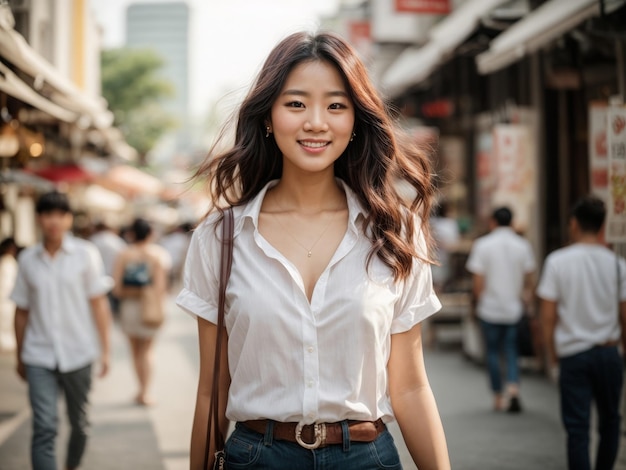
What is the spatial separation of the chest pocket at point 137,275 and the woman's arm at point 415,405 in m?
7.28

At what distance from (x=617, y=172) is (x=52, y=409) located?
4.67m

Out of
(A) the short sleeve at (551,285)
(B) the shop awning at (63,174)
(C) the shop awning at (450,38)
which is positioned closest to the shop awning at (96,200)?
(B) the shop awning at (63,174)

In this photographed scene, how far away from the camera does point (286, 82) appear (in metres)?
2.73

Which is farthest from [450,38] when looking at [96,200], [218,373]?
[96,200]

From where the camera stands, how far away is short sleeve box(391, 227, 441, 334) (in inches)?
108

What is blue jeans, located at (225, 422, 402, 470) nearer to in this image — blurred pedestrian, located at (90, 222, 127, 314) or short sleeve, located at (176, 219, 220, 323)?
short sleeve, located at (176, 219, 220, 323)

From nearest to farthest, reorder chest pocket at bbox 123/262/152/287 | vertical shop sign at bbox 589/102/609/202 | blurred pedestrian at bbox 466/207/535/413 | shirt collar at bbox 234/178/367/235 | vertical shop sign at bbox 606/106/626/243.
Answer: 1. shirt collar at bbox 234/178/367/235
2. vertical shop sign at bbox 606/106/626/243
3. vertical shop sign at bbox 589/102/609/202
4. blurred pedestrian at bbox 466/207/535/413
5. chest pocket at bbox 123/262/152/287

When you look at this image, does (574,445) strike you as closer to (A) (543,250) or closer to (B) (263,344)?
(B) (263,344)

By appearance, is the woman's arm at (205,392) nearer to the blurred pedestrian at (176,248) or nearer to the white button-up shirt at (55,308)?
the white button-up shirt at (55,308)

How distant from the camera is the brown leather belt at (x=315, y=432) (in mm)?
2551

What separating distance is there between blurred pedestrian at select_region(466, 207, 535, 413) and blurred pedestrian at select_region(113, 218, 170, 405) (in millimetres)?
3716

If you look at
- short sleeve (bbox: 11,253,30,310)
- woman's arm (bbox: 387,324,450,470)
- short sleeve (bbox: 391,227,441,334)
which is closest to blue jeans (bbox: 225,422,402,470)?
woman's arm (bbox: 387,324,450,470)

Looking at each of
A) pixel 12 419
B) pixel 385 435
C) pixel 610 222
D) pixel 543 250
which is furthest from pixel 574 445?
pixel 543 250

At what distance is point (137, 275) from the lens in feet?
31.9
